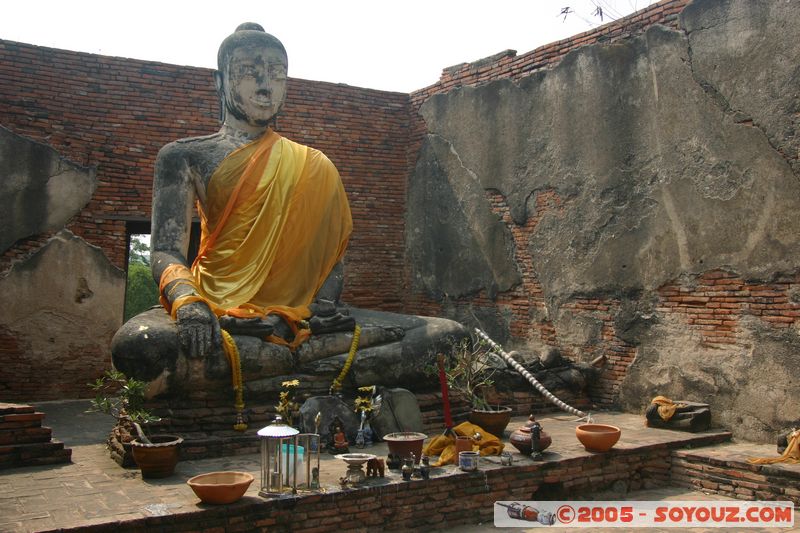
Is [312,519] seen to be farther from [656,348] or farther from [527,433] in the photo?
[656,348]

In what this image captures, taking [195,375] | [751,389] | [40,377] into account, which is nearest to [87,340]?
[40,377]

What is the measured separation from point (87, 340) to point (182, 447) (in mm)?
3371

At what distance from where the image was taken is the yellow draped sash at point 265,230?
19.7ft

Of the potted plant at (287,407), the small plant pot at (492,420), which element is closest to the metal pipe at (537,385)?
the small plant pot at (492,420)

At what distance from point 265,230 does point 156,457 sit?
2.30 meters

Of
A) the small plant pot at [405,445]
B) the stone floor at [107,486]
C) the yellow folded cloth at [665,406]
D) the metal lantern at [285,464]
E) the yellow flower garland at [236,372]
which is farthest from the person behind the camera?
the yellow folded cloth at [665,406]

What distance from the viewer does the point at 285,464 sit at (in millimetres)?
4012

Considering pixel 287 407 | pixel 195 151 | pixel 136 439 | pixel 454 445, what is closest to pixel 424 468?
pixel 454 445

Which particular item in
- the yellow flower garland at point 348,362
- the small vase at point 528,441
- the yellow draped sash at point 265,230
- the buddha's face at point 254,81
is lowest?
the small vase at point 528,441

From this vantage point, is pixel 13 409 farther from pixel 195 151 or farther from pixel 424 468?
pixel 424 468

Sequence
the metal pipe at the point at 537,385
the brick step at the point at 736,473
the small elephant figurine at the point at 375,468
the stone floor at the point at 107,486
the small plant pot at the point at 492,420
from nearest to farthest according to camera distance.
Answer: the stone floor at the point at 107,486 < the small elephant figurine at the point at 375,468 < the brick step at the point at 736,473 < the small plant pot at the point at 492,420 < the metal pipe at the point at 537,385

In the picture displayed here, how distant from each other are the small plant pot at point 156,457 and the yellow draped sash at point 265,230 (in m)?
1.66

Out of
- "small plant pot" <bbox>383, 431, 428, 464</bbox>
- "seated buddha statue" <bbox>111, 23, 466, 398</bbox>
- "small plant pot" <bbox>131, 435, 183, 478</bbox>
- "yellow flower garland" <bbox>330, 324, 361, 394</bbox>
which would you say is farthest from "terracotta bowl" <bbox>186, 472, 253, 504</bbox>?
"yellow flower garland" <bbox>330, 324, 361, 394</bbox>

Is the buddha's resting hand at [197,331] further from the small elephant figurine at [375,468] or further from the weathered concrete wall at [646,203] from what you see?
the weathered concrete wall at [646,203]
